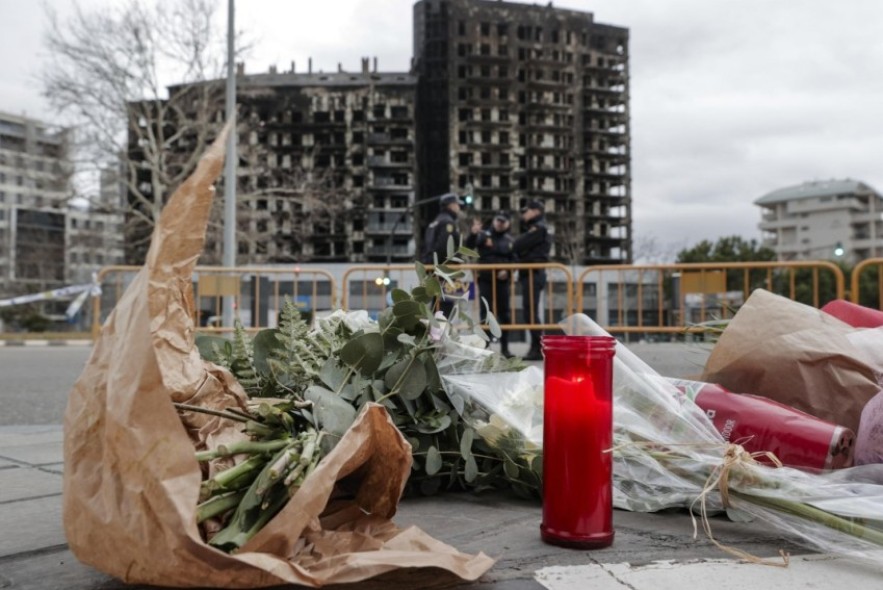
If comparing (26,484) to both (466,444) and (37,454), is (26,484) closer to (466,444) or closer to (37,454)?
(37,454)

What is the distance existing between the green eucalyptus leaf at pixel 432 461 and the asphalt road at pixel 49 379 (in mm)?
1491

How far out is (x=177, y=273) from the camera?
5.44ft

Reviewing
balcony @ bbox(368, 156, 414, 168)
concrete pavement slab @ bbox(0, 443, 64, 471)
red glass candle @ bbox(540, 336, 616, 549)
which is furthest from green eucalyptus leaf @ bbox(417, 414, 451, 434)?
balcony @ bbox(368, 156, 414, 168)

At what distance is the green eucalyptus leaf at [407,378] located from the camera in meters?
2.56

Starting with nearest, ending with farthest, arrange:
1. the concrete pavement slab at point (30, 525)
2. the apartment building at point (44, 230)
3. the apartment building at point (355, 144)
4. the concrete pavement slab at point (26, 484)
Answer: the concrete pavement slab at point (30, 525) → the concrete pavement slab at point (26, 484) → the apartment building at point (44, 230) → the apartment building at point (355, 144)

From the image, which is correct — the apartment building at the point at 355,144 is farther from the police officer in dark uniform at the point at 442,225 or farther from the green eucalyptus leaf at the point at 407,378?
the green eucalyptus leaf at the point at 407,378

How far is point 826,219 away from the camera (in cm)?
11762

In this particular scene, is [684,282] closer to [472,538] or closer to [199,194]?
[472,538]

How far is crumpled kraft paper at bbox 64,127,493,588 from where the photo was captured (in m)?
1.52

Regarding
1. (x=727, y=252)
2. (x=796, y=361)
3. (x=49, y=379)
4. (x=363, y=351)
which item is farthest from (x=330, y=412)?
(x=727, y=252)

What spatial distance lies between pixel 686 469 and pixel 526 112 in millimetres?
79575

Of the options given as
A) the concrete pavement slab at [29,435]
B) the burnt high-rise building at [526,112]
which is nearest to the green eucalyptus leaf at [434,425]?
the concrete pavement slab at [29,435]

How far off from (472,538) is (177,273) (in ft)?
3.80

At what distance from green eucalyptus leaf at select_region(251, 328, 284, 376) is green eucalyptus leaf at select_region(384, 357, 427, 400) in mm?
400
